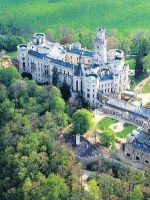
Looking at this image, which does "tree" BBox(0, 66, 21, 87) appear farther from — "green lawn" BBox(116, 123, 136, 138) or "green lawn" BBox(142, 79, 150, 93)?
"green lawn" BBox(142, 79, 150, 93)

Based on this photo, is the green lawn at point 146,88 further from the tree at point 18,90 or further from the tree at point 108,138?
the tree at point 18,90

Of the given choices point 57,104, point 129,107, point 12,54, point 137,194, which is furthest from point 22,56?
point 137,194

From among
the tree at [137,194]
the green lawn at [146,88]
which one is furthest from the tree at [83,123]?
the green lawn at [146,88]

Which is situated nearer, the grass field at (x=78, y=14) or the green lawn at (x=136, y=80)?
the green lawn at (x=136, y=80)

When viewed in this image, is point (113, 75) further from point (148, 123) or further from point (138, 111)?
point (148, 123)

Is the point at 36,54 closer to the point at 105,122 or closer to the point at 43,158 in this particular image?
the point at 105,122

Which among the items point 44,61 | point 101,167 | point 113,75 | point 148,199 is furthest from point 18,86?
point 148,199

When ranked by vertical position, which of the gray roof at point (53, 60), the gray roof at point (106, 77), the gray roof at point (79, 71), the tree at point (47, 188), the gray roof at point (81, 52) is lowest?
the tree at point (47, 188)
